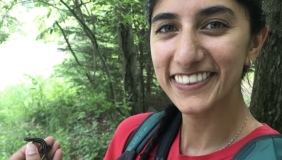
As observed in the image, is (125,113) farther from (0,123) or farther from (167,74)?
(167,74)

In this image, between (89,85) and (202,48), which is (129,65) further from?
(202,48)

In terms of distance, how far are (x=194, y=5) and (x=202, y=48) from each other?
166 millimetres

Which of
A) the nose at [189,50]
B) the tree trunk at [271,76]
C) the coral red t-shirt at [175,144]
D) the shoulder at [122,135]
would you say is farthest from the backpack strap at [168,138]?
the tree trunk at [271,76]

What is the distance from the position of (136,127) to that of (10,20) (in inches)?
188

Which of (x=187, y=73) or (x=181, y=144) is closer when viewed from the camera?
(x=187, y=73)

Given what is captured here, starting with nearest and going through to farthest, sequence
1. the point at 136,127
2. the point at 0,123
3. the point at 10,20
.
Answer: the point at 136,127 < the point at 10,20 < the point at 0,123

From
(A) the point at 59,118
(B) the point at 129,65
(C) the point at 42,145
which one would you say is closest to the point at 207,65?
(C) the point at 42,145

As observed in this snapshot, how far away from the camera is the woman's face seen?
3.87ft

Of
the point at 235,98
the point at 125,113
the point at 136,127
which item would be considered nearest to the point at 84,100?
the point at 125,113

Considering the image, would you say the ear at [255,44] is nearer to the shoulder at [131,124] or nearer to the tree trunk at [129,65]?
the shoulder at [131,124]

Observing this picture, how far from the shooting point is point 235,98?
139 centimetres

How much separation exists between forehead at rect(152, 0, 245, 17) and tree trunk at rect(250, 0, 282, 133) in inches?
58.2

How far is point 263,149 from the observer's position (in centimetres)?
112

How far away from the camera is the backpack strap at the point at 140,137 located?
1434mm
